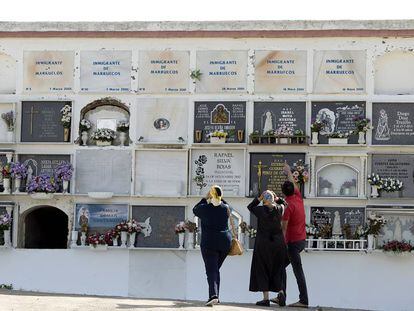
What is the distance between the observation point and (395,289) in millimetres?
15703

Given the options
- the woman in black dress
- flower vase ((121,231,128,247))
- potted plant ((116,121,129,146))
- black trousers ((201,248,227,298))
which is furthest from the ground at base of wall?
potted plant ((116,121,129,146))

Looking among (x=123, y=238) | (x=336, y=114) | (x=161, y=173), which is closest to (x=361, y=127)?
(x=336, y=114)

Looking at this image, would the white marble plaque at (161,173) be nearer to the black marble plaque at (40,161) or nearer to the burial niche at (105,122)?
the burial niche at (105,122)

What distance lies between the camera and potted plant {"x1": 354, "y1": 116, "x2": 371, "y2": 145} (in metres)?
16.1

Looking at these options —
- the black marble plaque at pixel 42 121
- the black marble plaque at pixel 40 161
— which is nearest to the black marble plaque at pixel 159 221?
the black marble plaque at pixel 40 161

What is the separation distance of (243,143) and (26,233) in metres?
4.60

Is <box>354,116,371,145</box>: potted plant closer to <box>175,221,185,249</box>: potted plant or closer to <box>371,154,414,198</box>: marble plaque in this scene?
<box>371,154,414,198</box>: marble plaque

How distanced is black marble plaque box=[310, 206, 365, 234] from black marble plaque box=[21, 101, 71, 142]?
5.07m

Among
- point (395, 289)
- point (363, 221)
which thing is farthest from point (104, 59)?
point (395, 289)

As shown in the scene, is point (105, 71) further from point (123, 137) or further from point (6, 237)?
point (6, 237)

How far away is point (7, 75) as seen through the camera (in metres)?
17.2

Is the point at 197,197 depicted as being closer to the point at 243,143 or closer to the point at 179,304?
the point at 243,143

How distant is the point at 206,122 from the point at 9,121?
3.77 meters

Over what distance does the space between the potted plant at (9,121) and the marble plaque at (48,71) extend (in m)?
0.57
